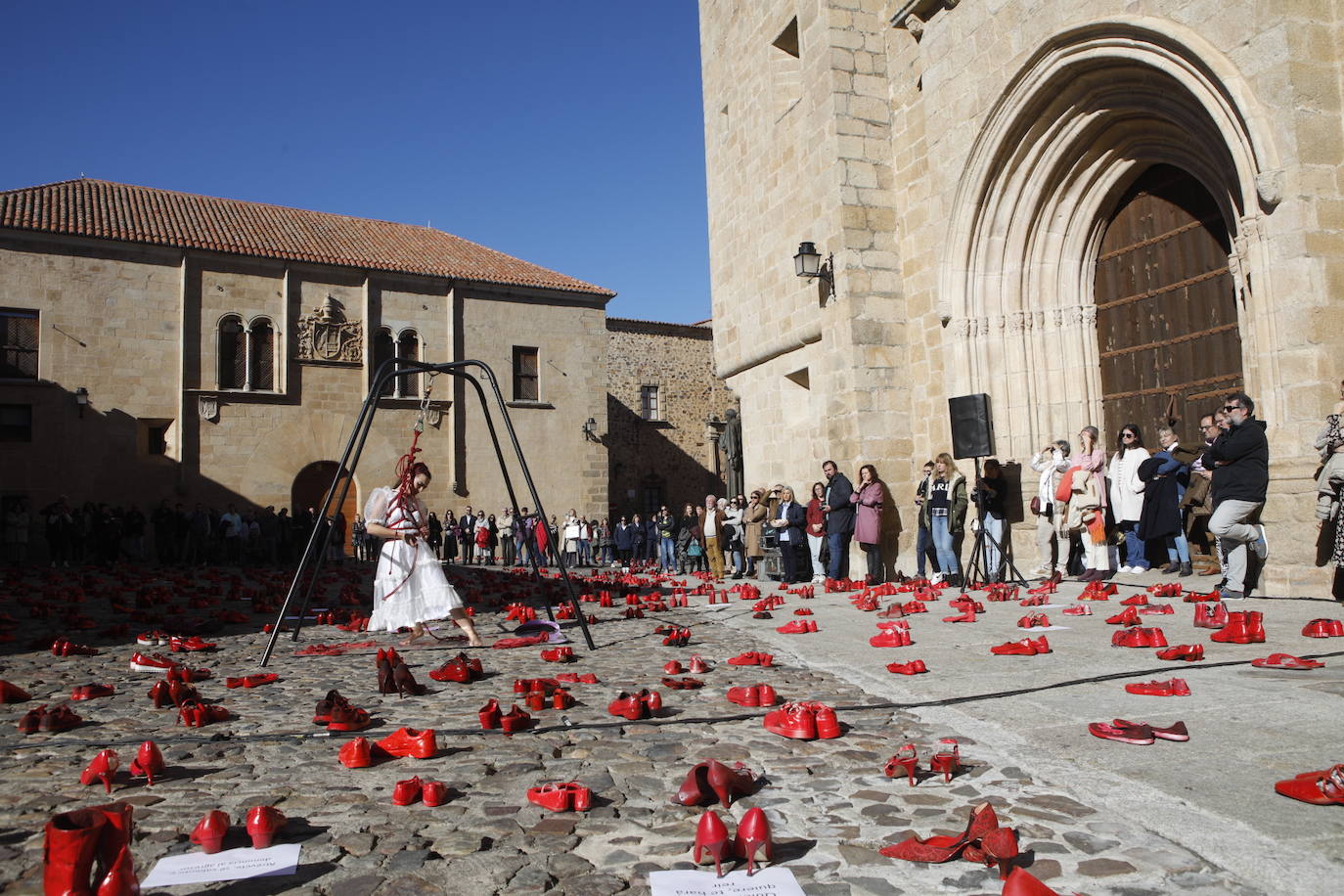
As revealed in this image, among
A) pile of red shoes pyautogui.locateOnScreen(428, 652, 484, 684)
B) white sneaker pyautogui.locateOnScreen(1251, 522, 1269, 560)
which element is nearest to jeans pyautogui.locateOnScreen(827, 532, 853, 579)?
white sneaker pyautogui.locateOnScreen(1251, 522, 1269, 560)

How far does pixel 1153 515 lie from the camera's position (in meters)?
9.26

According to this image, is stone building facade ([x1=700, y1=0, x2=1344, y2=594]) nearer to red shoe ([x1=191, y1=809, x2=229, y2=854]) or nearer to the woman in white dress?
the woman in white dress

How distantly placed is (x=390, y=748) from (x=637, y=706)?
3.79 ft

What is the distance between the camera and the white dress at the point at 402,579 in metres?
7.40

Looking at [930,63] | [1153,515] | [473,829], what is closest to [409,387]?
[930,63]

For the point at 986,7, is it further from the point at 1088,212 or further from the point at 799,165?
the point at 799,165

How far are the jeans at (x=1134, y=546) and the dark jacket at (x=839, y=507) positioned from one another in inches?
133

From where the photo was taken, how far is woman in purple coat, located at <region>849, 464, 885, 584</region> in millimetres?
11641

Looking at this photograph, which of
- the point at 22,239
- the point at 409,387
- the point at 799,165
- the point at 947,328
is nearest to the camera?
the point at 947,328

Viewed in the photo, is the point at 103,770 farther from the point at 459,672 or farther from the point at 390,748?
the point at 459,672

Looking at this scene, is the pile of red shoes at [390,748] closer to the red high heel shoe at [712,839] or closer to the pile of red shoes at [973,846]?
the red high heel shoe at [712,839]

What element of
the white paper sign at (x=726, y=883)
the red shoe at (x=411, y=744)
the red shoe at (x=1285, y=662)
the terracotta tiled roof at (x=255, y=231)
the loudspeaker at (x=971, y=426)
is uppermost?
the terracotta tiled roof at (x=255, y=231)

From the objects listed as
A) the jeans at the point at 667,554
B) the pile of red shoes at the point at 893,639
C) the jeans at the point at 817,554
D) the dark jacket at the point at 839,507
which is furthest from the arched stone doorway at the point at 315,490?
the pile of red shoes at the point at 893,639

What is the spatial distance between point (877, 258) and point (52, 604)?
37.3 feet
